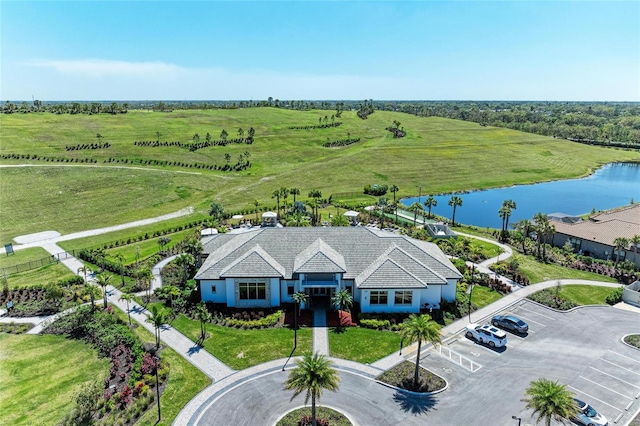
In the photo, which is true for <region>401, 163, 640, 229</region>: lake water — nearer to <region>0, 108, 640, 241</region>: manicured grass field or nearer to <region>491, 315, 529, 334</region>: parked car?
<region>0, 108, 640, 241</region>: manicured grass field

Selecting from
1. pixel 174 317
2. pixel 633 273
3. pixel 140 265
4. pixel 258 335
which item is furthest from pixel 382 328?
pixel 633 273

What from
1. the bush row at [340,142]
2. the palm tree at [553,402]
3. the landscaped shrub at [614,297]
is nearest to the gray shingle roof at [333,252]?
the landscaped shrub at [614,297]

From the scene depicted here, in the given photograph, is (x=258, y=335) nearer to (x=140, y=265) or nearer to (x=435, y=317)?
(x=435, y=317)

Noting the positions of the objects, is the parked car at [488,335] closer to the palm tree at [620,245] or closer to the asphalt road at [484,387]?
the asphalt road at [484,387]

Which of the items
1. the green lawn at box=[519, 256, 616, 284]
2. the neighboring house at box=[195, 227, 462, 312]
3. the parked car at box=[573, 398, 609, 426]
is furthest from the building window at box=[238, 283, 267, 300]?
the green lawn at box=[519, 256, 616, 284]

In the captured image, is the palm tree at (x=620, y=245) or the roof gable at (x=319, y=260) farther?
the palm tree at (x=620, y=245)

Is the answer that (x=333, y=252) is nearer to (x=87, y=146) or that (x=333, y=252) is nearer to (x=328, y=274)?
(x=328, y=274)

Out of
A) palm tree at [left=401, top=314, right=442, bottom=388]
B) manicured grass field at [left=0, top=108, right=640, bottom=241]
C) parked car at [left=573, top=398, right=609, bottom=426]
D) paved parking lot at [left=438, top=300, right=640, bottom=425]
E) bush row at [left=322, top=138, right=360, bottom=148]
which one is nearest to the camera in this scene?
parked car at [left=573, top=398, right=609, bottom=426]
